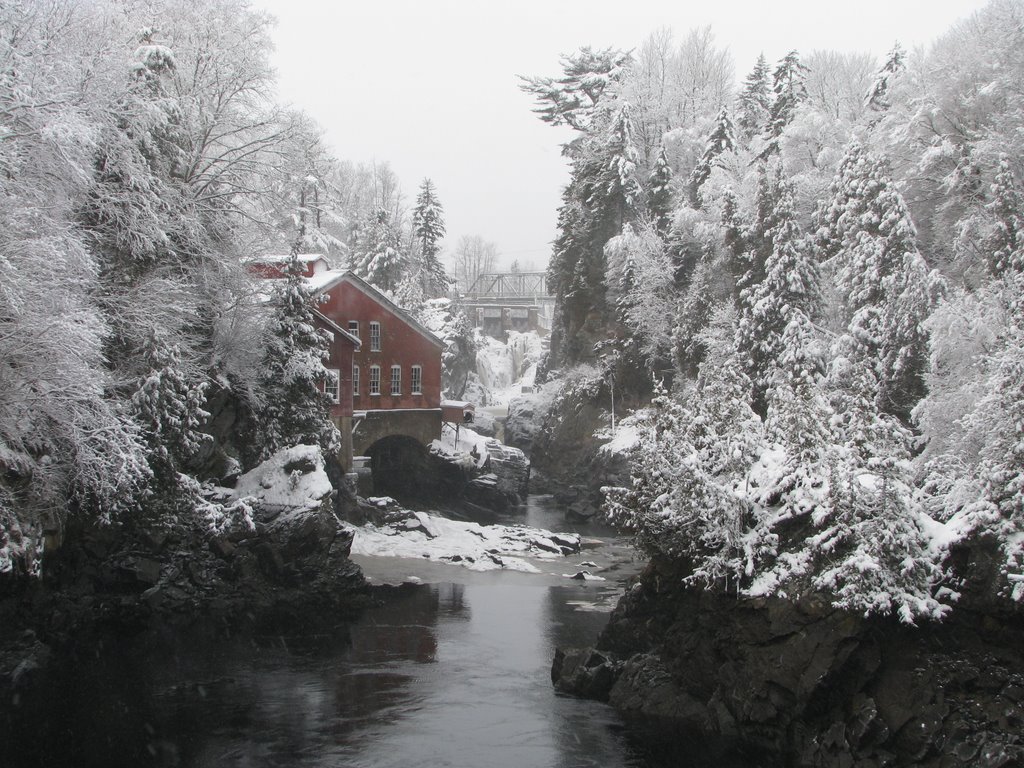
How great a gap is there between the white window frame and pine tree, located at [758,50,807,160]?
2233cm

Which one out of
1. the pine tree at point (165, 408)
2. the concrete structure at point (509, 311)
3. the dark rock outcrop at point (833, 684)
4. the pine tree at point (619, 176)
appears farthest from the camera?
the concrete structure at point (509, 311)

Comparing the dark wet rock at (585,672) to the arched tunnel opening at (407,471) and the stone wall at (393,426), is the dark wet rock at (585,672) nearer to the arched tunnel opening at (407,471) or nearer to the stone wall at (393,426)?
the stone wall at (393,426)

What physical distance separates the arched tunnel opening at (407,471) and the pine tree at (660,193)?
18.6m

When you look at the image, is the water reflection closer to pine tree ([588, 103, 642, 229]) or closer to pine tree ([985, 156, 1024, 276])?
pine tree ([985, 156, 1024, 276])

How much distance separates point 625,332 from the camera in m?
46.4

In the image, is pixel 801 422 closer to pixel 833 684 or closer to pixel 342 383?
pixel 833 684

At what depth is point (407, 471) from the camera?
45.3 meters

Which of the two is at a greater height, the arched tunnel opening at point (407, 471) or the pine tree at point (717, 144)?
the pine tree at point (717, 144)

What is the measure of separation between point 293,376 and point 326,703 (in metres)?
14.1

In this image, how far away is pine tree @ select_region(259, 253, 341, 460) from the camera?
1107 inches

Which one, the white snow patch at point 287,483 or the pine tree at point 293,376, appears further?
the pine tree at point 293,376

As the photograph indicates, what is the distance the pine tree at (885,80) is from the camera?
34625 millimetres

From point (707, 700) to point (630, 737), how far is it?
1.95 metres

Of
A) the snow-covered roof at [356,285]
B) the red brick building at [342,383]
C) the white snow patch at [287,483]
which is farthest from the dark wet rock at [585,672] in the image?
the snow-covered roof at [356,285]
